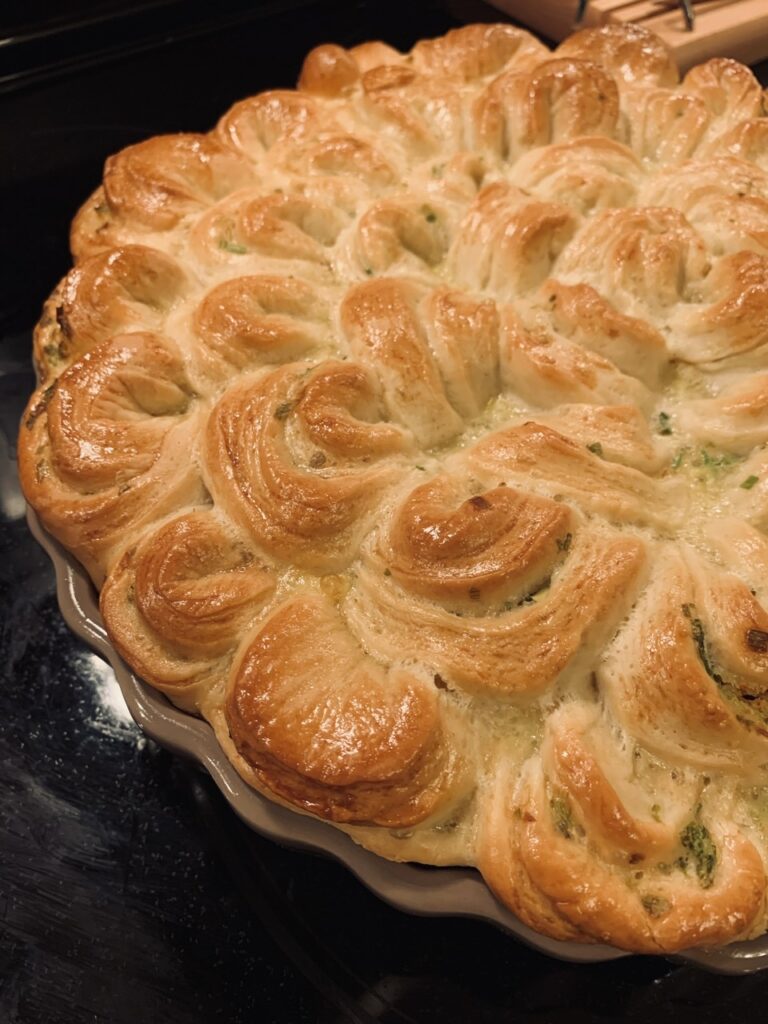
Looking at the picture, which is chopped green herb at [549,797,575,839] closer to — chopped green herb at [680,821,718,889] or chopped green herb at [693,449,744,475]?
chopped green herb at [680,821,718,889]

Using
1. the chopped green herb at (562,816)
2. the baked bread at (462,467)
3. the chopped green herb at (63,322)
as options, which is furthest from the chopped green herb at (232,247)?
the chopped green herb at (562,816)

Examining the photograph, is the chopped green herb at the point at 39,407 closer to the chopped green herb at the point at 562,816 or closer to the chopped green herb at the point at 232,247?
the chopped green herb at the point at 232,247

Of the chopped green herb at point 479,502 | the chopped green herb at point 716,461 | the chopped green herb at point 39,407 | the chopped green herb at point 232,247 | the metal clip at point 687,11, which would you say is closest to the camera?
the chopped green herb at point 479,502

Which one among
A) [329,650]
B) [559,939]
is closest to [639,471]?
[329,650]

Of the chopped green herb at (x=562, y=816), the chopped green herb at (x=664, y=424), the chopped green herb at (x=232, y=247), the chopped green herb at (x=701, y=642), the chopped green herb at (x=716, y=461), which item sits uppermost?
the chopped green herb at (x=232, y=247)

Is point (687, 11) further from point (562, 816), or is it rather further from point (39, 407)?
point (562, 816)

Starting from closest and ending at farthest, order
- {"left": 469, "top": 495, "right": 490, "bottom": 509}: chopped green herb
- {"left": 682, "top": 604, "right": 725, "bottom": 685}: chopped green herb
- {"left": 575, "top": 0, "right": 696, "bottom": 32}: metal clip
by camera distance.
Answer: {"left": 682, "top": 604, "right": 725, "bottom": 685}: chopped green herb < {"left": 469, "top": 495, "right": 490, "bottom": 509}: chopped green herb < {"left": 575, "top": 0, "right": 696, "bottom": 32}: metal clip

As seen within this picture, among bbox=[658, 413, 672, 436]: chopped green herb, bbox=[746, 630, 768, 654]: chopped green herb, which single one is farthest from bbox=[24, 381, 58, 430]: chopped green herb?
bbox=[746, 630, 768, 654]: chopped green herb
